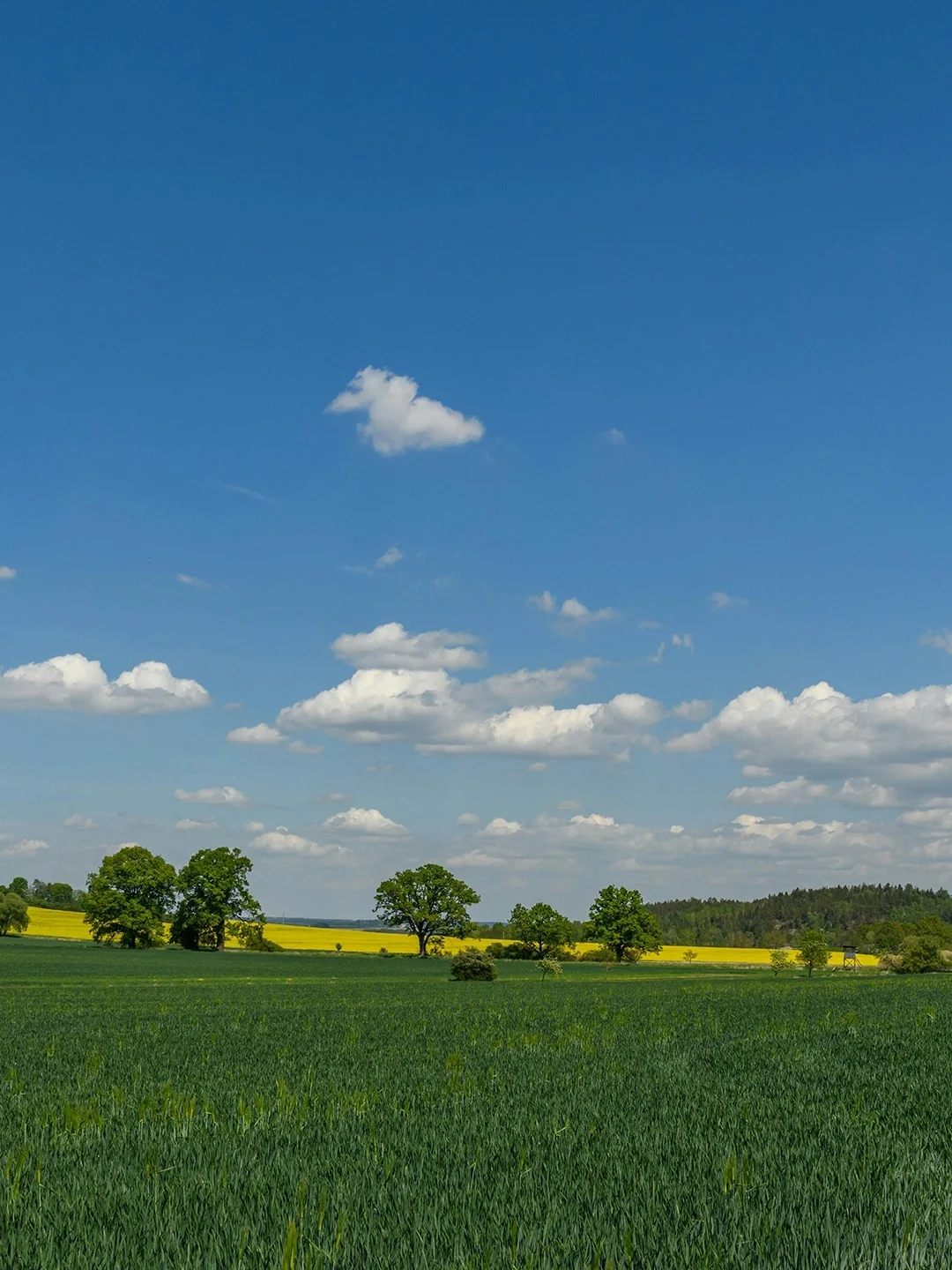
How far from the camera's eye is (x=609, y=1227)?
18.5ft

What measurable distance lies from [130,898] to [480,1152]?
399 feet

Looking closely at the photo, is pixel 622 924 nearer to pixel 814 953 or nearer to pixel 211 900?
pixel 814 953

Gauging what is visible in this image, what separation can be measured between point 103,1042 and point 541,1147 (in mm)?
14948

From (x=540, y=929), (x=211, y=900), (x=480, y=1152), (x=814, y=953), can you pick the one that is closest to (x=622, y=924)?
(x=540, y=929)

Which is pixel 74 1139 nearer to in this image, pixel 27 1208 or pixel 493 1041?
pixel 27 1208

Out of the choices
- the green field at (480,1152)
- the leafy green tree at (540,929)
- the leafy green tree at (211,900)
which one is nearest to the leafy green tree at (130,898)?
the leafy green tree at (211,900)

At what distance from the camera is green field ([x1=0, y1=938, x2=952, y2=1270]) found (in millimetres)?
5480

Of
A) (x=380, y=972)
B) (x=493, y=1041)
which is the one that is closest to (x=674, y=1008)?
(x=493, y=1041)

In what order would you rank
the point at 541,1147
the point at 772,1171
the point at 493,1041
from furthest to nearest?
the point at 493,1041, the point at 541,1147, the point at 772,1171

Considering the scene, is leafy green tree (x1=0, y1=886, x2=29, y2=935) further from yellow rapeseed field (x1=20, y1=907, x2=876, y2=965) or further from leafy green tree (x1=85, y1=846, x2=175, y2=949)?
leafy green tree (x1=85, y1=846, x2=175, y2=949)

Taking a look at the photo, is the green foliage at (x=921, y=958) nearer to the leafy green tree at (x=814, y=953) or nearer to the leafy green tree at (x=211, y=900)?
the leafy green tree at (x=814, y=953)

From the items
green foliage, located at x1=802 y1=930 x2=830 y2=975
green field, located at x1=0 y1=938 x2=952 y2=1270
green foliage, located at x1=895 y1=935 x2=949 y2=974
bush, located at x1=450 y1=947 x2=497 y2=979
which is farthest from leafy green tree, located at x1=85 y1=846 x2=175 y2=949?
green field, located at x1=0 y1=938 x2=952 y2=1270

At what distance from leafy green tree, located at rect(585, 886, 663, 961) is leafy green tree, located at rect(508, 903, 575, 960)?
650cm

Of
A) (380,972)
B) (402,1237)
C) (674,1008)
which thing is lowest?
(380,972)
